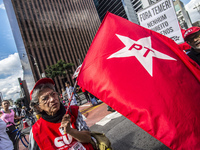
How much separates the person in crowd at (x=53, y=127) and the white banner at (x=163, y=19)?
165 inches

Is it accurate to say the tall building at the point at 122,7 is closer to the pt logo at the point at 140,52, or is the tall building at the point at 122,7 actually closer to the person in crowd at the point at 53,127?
the pt logo at the point at 140,52

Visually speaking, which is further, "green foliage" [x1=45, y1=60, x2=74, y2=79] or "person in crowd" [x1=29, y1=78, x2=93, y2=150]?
"green foliage" [x1=45, y1=60, x2=74, y2=79]

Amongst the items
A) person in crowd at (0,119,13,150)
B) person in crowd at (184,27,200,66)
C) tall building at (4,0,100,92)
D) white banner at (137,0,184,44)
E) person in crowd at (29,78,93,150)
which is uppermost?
tall building at (4,0,100,92)

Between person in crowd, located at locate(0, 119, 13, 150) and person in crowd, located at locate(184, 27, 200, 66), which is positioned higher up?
person in crowd, located at locate(184, 27, 200, 66)

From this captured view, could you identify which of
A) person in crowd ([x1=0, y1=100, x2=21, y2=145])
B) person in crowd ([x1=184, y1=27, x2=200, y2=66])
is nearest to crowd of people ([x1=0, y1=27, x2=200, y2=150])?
person in crowd ([x1=184, y1=27, x2=200, y2=66])

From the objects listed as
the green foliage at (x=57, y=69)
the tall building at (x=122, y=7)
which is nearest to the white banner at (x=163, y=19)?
the green foliage at (x=57, y=69)

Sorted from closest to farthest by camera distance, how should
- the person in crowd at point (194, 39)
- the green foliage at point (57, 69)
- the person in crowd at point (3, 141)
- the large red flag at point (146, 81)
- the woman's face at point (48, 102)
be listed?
the large red flag at point (146, 81)
the woman's face at point (48, 102)
the person in crowd at point (194, 39)
the person in crowd at point (3, 141)
the green foliage at point (57, 69)

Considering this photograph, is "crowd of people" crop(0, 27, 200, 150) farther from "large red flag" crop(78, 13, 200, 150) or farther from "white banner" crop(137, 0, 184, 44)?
"white banner" crop(137, 0, 184, 44)

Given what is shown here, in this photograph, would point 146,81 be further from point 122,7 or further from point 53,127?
point 122,7

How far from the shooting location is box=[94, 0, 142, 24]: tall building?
64688 mm

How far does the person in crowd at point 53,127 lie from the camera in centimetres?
133

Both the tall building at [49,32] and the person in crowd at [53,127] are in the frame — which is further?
the tall building at [49,32]

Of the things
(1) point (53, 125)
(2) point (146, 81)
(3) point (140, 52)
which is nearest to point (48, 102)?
(1) point (53, 125)

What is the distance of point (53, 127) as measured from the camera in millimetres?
1412
